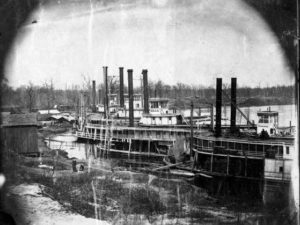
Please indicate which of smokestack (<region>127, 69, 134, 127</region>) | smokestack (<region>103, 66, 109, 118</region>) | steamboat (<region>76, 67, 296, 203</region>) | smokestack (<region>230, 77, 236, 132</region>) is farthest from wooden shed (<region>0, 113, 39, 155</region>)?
smokestack (<region>230, 77, 236, 132</region>)

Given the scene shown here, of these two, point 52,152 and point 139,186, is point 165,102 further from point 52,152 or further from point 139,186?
point 52,152

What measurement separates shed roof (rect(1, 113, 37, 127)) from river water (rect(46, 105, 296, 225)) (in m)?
0.53

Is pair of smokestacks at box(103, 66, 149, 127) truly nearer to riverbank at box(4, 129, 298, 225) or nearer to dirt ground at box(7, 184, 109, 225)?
riverbank at box(4, 129, 298, 225)

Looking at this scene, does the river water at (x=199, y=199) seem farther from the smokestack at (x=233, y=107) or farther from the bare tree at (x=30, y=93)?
the bare tree at (x=30, y=93)

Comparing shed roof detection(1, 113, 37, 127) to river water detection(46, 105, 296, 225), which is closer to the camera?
river water detection(46, 105, 296, 225)

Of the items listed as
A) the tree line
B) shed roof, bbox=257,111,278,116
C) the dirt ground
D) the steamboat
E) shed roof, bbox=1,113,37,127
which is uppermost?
the tree line

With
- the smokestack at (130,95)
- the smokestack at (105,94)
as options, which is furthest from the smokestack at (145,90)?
the smokestack at (105,94)

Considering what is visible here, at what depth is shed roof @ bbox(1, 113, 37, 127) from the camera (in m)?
3.13

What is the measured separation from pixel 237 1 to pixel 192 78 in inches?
30.2

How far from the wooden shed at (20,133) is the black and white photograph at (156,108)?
0.01 meters

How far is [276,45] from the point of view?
258 cm

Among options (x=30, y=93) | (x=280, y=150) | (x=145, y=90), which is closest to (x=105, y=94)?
(x=145, y=90)

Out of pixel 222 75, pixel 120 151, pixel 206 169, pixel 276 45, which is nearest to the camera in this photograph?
pixel 276 45

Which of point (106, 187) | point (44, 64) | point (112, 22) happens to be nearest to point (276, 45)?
point (112, 22)
